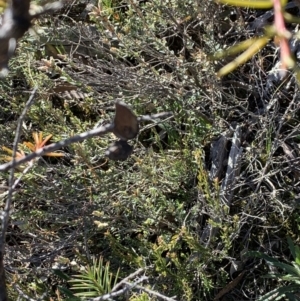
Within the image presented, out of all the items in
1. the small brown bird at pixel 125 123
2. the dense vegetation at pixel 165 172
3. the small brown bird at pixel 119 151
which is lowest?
the dense vegetation at pixel 165 172

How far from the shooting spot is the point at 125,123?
30.4 inches

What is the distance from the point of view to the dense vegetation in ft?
6.11

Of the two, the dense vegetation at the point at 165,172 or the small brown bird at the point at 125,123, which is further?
the dense vegetation at the point at 165,172

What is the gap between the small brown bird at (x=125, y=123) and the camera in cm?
76

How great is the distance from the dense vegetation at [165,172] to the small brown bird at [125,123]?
1.03 m

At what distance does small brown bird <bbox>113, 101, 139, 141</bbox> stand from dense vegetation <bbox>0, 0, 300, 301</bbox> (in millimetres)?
1032

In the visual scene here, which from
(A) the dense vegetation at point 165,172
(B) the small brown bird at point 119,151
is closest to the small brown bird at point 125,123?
(B) the small brown bird at point 119,151

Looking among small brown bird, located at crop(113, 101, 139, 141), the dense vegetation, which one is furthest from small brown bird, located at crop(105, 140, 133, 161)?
the dense vegetation

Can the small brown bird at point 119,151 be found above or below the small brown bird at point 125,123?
below

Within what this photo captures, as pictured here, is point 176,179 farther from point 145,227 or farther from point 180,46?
point 180,46

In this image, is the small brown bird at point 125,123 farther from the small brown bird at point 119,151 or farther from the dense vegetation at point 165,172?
the dense vegetation at point 165,172

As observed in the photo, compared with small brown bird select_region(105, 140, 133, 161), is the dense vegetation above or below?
below

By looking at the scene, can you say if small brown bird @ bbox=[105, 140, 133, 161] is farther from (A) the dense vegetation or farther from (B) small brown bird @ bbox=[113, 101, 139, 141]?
(A) the dense vegetation

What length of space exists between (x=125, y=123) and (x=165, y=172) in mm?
1139
